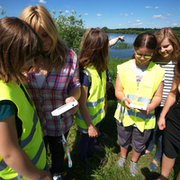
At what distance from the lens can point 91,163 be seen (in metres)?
2.16

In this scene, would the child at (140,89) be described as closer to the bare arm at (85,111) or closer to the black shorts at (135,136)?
the black shorts at (135,136)

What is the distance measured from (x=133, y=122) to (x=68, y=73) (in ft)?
3.57

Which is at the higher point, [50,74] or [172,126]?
[50,74]

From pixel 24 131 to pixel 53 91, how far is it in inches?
19.4

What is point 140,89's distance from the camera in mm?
1619

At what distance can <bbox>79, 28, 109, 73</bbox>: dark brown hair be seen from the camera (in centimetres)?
149

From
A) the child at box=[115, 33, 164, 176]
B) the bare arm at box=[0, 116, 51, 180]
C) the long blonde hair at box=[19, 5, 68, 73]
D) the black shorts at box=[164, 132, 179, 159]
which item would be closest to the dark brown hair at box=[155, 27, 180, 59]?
the child at box=[115, 33, 164, 176]

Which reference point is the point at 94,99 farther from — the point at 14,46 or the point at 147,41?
the point at 14,46

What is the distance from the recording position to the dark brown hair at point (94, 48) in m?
1.49

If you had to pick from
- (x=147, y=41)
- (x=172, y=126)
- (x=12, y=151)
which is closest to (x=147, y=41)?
(x=147, y=41)

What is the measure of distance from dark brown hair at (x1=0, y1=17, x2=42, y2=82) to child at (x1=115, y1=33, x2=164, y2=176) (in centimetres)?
120

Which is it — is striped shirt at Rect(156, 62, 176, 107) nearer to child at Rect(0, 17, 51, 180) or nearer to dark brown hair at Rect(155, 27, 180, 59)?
dark brown hair at Rect(155, 27, 180, 59)

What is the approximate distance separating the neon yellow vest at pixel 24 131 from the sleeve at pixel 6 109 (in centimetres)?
2

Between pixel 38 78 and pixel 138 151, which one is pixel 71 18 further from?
pixel 138 151
